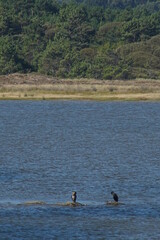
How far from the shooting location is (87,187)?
33531 mm

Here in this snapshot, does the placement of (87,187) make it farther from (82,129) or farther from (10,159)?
(82,129)

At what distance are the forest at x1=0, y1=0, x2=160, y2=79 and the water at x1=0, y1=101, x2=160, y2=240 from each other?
42.2m

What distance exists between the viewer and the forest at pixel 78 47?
11356 cm

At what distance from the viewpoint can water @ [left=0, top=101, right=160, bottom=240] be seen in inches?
1034

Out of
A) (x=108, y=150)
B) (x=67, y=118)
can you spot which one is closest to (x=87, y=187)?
(x=108, y=150)

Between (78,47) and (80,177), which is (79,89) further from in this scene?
(80,177)

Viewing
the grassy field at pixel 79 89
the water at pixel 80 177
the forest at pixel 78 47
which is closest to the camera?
the water at pixel 80 177

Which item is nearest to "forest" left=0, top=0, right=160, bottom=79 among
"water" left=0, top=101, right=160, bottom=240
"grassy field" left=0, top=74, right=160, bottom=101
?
"grassy field" left=0, top=74, right=160, bottom=101

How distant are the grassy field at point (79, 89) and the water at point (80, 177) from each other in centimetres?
1986

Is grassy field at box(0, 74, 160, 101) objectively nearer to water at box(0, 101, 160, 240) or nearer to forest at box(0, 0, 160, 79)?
forest at box(0, 0, 160, 79)

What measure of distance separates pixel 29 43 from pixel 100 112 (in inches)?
2141

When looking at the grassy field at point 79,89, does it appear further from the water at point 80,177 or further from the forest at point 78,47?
the water at point 80,177

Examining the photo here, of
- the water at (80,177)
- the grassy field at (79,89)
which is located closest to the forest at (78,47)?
the grassy field at (79,89)

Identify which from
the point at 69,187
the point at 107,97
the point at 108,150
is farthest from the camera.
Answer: the point at 107,97
